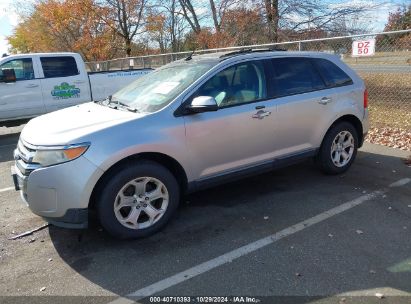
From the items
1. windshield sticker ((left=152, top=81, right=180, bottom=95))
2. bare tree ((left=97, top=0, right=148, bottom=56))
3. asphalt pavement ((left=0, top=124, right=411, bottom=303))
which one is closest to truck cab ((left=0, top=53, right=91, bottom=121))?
asphalt pavement ((left=0, top=124, right=411, bottom=303))

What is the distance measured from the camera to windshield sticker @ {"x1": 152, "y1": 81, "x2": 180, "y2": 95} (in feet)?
13.9

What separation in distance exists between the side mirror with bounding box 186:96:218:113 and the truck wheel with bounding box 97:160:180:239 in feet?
2.22

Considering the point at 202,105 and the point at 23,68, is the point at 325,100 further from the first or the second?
the point at 23,68

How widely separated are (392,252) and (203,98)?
2245 mm

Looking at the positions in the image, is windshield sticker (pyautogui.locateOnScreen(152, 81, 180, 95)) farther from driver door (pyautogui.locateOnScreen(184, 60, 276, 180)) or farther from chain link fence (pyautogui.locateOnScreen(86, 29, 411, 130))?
chain link fence (pyautogui.locateOnScreen(86, 29, 411, 130))

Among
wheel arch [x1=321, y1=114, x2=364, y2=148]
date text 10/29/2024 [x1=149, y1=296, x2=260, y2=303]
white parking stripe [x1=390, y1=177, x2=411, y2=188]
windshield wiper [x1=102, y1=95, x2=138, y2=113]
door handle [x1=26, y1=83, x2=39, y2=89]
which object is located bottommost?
white parking stripe [x1=390, y1=177, x2=411, y2=188]

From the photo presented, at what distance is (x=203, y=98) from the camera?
3.92m

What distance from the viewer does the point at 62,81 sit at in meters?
10.1

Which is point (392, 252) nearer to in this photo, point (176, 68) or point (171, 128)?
point (171, 128)

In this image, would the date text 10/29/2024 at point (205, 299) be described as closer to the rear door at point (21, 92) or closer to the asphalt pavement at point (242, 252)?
the asphalt pavement at point (242, 252)

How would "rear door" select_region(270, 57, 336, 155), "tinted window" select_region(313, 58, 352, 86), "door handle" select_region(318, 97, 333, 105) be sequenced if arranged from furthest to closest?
"tinted window" select_region(313, 58, 352, 86) → "door handle" select_region(318, 97, 333, 105) → "rear door" select_region(270, 57, 336, 155)

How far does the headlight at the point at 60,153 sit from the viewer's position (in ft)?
11.4

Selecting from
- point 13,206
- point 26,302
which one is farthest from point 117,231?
point 13,206

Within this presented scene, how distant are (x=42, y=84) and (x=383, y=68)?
10608mm
